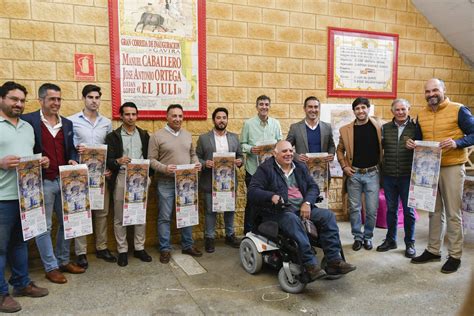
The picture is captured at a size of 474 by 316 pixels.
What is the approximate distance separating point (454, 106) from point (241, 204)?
95.2 inches

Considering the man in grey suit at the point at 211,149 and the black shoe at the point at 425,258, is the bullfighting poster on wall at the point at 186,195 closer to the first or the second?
the man in grey suit at the point at 211,149

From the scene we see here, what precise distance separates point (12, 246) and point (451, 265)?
3.57 m

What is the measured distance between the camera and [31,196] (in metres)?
2.71

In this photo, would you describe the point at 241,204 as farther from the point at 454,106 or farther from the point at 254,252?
the point at 454,106

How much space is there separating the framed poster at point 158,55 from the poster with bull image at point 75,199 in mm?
902

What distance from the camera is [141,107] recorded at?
152 inches

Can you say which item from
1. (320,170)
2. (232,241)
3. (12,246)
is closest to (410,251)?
(320,170)

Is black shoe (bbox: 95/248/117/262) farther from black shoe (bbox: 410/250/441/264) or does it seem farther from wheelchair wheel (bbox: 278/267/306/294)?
black shoe (bbox: 410/250/441/264)

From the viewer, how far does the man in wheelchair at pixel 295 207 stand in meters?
2.77

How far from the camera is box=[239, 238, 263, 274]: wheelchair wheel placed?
3.12 metres

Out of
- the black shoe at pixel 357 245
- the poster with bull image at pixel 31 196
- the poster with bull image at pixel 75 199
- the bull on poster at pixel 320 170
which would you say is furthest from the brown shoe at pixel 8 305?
the black shoe at pixel 357 245

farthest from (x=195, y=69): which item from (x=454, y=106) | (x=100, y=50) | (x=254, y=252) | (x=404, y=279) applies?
(x=404, y=279)

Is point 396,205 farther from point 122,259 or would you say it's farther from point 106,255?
point 106,255

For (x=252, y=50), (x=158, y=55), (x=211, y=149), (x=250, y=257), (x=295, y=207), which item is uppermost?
(x=252, y=50)
